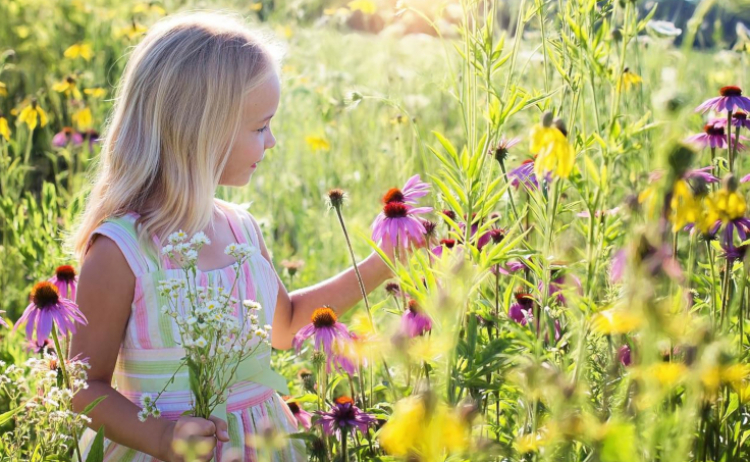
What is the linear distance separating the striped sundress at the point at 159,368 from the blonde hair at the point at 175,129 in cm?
5

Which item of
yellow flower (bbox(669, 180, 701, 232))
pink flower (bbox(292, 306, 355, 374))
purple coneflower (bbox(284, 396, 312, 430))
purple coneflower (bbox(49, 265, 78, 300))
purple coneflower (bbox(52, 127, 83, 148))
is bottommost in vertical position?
purple coneflower (bbox(284, 396, 312, 430))

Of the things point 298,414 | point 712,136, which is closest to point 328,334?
point 298,414

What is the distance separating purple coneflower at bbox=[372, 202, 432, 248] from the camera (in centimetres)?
131

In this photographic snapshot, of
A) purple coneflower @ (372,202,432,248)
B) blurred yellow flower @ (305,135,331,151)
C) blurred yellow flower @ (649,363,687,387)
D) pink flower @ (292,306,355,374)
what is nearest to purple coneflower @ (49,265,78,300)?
pink flower @ (292,306,355,374)

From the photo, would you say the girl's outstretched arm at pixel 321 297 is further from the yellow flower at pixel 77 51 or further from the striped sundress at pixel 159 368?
the yellow flower at pixel 77 51

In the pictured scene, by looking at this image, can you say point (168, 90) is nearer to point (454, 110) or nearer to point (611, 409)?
point (611, 409)

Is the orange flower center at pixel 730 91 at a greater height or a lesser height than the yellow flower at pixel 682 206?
lesser

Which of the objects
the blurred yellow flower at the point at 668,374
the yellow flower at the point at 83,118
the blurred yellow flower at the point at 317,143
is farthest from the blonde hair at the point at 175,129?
the yellow flower at the point at 83,118

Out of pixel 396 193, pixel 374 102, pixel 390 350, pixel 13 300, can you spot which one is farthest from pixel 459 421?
pixel 374 102

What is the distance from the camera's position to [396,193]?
1.37 meters

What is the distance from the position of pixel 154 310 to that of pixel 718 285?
93 centimetres

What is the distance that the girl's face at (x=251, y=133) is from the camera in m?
1.50

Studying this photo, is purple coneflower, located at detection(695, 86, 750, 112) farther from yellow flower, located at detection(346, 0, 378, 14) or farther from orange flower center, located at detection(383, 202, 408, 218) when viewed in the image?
yellow flower, located at detection(346, 0, 378, 14)

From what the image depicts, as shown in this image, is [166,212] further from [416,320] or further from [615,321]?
[615,321]
